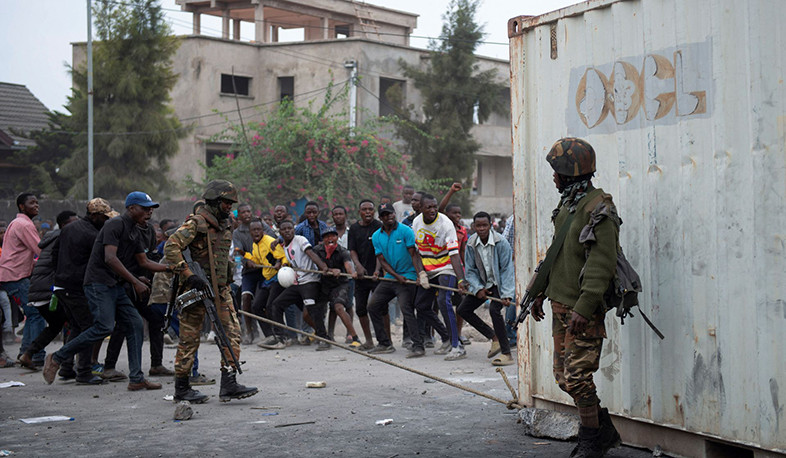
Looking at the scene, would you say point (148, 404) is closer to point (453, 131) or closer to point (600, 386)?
point (600, 386)

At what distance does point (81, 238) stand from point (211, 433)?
345 centimetres

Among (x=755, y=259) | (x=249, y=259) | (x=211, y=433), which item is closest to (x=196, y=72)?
(x=249, y=259)

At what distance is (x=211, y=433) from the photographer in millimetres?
6500

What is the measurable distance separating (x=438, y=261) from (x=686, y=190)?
5976 mm

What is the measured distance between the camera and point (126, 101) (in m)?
28.3

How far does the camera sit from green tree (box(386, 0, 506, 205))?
103 feet

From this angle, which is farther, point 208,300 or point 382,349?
point 382,349

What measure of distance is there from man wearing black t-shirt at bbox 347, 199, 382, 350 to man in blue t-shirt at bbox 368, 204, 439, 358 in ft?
0.87

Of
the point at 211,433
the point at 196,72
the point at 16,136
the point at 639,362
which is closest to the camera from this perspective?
the point at 639,362

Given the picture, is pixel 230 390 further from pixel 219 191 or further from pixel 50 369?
pixel 50 369

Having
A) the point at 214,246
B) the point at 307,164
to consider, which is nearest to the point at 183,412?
the point at 214,246

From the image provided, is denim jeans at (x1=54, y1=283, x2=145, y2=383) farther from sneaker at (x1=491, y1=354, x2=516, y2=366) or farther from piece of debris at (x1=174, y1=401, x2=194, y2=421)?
sneaker at (x1=491, y1=354, x2=516, y2=366)

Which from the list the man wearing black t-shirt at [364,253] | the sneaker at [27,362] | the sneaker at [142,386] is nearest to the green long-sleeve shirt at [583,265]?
the sneaker at [142,386]

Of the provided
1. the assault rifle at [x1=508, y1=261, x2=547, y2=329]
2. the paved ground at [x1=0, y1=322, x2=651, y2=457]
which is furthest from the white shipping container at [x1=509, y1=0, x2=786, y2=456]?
the paved ground at [x1=0, y1=322, x2=651, y2=457]
